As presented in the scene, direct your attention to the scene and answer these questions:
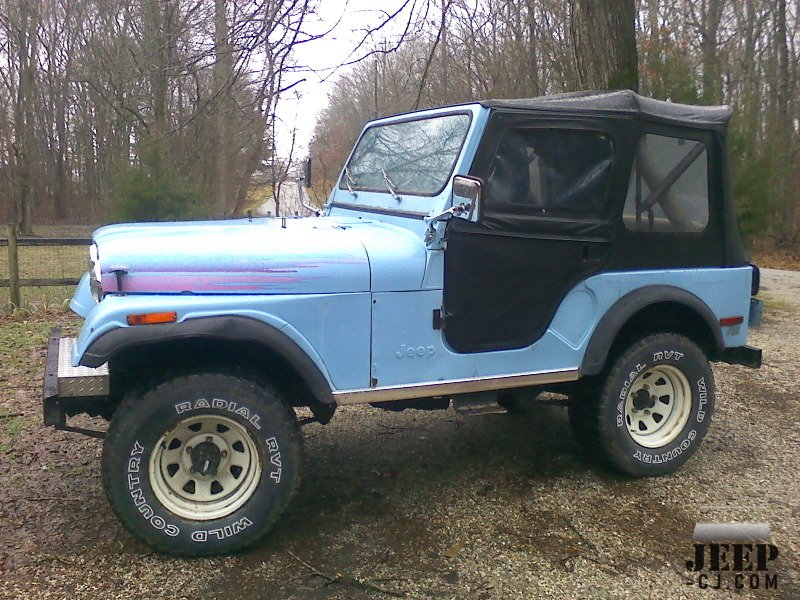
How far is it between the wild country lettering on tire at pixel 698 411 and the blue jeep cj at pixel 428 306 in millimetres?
15

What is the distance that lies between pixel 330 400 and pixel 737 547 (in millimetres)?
2086

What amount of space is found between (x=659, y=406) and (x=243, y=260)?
2.69m

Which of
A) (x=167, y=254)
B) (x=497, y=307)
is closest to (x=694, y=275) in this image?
(x=497, y=307)

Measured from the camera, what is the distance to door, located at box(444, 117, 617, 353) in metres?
3.61

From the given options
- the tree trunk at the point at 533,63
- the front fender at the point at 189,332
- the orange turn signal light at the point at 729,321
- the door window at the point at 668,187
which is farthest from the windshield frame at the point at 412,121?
the tree trunk at the point at 533,63

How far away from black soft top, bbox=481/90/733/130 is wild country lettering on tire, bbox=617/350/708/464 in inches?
53.3

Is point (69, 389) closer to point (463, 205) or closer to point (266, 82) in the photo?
point (463, 205)

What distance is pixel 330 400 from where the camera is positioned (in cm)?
332

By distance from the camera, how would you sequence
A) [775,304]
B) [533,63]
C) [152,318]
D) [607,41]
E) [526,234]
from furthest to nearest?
[533,63]
[775,304]
[607,41]
[526,234]
[152,318]

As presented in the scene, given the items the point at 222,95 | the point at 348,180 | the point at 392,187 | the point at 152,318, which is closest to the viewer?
the point at 152,318

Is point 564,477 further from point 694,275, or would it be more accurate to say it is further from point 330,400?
point 330,400

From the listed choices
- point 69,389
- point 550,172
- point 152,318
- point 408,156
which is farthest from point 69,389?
point 550,172

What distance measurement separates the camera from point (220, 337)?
10.1 feet

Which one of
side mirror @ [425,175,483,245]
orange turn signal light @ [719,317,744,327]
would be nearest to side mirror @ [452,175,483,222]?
side mirror @ [425,175,483,245]
